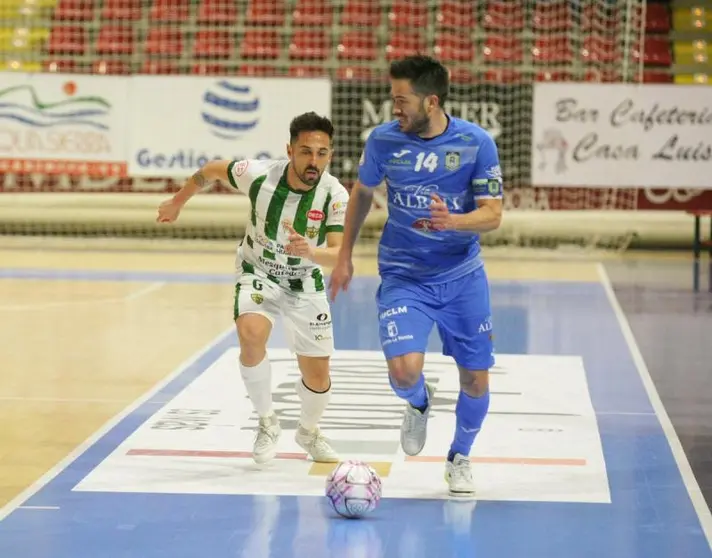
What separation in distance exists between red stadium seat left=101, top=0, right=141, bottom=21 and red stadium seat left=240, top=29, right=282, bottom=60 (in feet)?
6.11

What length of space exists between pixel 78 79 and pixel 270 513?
14545mm

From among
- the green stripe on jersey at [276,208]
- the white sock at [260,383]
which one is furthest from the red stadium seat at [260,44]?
the white sock at [260,383]

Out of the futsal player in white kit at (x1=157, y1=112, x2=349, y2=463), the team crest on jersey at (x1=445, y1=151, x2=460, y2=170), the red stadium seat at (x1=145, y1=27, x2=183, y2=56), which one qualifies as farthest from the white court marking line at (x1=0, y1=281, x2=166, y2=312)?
the team crest on jersey at (x1=445, y1=151, x2=460, y2=170)

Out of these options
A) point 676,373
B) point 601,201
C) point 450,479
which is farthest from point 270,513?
point 601,201

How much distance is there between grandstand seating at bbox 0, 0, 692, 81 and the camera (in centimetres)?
2122

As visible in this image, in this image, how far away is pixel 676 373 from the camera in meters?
10.3

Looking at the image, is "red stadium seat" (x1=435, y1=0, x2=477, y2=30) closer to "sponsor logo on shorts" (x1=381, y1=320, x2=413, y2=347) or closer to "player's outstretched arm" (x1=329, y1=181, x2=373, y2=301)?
"player's outstretched arm" (x1=329, y1=181, x2=373, y2=301)

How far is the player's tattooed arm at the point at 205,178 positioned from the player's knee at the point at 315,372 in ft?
3.39

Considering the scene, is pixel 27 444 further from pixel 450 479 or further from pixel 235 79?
pixel 235 79

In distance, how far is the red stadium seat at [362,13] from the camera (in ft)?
71.6

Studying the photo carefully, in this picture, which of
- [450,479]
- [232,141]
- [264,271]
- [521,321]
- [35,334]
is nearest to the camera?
[450,479]

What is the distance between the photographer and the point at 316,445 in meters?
7.09

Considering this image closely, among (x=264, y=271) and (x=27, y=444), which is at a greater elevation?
(x=264, y=271)

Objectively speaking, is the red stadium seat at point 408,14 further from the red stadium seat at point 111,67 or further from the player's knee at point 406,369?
the player's knee at point 406,369
